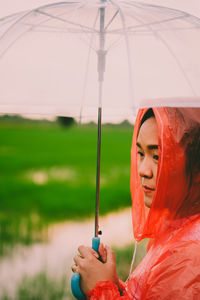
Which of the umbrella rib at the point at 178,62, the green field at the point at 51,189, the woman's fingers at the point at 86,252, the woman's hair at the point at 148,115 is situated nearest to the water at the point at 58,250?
the green field at the point at 51,189

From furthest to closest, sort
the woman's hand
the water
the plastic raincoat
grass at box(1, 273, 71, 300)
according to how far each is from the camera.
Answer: the water
grass at box(1, 273, 71, 300)
the woman's hand
the plastic raincoat

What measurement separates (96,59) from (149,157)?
461mm

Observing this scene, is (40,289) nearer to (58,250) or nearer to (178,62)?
(58,250)

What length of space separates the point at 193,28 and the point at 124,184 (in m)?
7.46

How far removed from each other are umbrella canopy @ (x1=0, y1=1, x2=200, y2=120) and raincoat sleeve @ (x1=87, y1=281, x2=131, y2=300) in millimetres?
661

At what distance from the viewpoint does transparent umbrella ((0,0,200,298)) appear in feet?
5.37

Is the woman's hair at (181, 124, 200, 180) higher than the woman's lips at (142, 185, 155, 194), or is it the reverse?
the woman's hair at (181, 124, 200, 180)

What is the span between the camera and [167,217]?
1673 mm

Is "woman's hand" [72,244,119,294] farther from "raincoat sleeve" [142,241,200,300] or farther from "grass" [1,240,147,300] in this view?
"grass" [1,240,147,300]

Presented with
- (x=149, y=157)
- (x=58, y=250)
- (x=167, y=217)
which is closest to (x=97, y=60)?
(x=149, y=157)

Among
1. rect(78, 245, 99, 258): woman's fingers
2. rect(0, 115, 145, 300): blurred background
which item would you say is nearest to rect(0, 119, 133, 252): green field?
rect(0, 115, 145, 300): blurred background

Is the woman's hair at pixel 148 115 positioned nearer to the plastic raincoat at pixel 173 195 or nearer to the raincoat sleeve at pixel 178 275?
the plastic raincoat at pixel 173 195

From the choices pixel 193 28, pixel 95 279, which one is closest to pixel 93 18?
pixel 193 28

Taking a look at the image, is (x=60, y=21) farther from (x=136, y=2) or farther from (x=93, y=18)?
(x=136, y=2)
